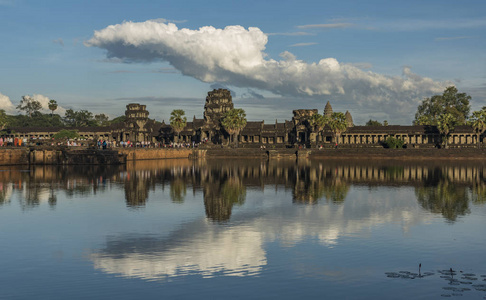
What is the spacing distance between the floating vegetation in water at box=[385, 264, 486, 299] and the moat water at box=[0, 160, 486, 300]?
0.17ft

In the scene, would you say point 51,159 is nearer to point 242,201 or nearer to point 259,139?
point 242,201

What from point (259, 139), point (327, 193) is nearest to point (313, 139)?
point (259, 139)

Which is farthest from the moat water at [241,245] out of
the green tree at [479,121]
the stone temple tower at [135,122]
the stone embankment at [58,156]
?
the stone temple tower at [135,122]

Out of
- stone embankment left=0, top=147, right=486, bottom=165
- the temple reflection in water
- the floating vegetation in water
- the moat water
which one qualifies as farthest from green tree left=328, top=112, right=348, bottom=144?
the floating vegetation in water

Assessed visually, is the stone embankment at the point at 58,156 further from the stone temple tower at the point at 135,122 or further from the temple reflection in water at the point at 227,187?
the stone temple tower at the point at 135,122

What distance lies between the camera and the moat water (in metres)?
15.4

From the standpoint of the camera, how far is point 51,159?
74938 mm

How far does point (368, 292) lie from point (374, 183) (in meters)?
34.5

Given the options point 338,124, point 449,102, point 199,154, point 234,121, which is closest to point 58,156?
point 199,154

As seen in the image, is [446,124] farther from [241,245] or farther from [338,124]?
[241,245]

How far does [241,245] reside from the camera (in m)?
20.9

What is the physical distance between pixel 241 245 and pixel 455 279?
7.96m

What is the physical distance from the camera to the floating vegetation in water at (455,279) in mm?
14977

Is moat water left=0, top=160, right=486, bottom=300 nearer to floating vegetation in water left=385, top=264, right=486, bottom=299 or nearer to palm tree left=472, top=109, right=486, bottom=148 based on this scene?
floating vegetation in water left=385, top=264, right=486, bottom=299
